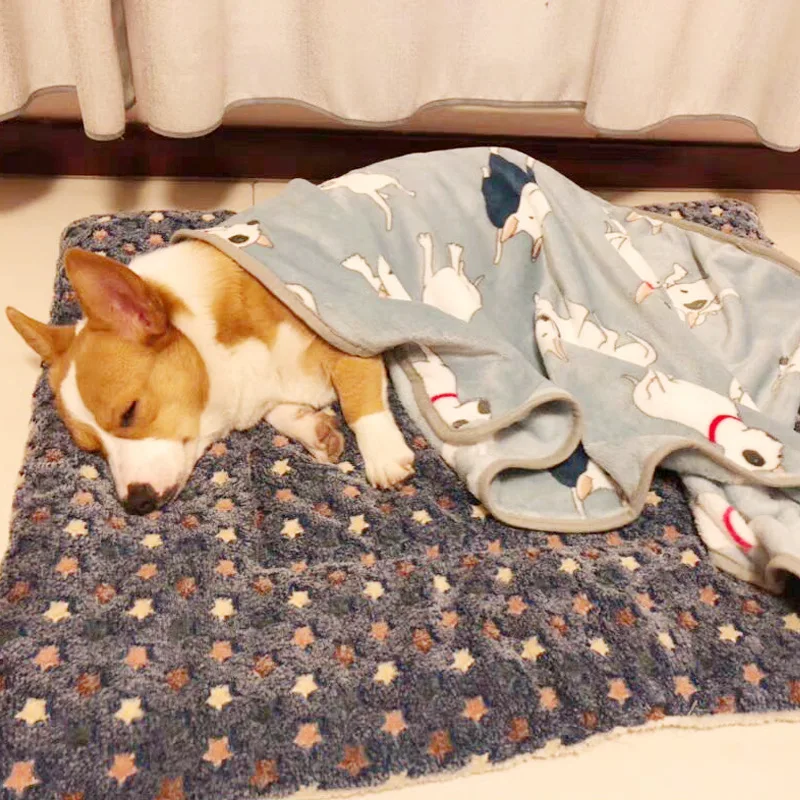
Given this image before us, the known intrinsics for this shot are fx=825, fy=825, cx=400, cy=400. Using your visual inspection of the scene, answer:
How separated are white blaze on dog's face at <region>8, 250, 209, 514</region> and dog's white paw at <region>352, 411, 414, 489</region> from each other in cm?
26

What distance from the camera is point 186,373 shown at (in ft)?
3.86

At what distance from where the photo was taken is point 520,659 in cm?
103

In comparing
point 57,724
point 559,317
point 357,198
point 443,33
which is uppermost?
point 443,33

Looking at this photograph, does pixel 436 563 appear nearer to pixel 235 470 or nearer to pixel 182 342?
pixel 235 470

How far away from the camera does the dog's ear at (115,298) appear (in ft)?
3.53

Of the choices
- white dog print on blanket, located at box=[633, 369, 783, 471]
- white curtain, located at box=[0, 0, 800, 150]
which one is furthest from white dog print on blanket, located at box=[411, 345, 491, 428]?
white curtain, located at box=[0, 0, 800, 150]

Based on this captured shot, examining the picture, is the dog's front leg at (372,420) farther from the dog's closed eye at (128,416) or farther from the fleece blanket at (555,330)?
the dog's closed eye at (128,416)

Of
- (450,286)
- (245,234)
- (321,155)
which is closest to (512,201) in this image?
(450,286)

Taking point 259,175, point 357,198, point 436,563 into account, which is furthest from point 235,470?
point 259,175

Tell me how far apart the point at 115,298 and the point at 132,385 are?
0.39 ft

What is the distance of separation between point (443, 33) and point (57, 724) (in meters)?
1.37

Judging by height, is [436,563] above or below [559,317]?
below

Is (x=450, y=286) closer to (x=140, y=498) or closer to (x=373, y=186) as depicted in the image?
(x=373, y=186)

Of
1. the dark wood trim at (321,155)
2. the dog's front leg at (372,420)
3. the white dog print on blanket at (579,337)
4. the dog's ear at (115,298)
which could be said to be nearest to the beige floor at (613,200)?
the dark wood trim at (321,155)
